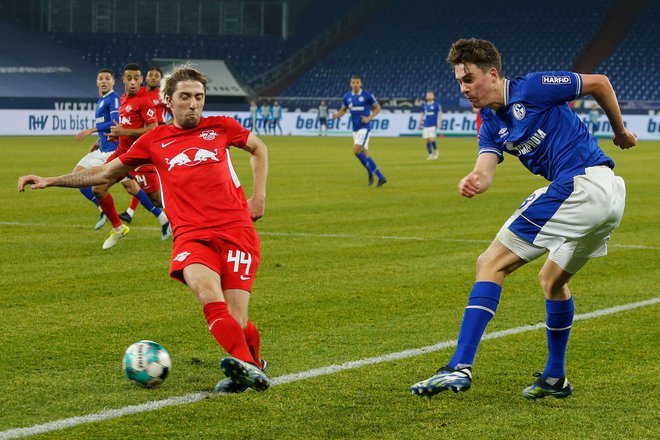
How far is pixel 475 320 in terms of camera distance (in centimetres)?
538

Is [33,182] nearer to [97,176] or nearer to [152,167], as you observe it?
[97,176]

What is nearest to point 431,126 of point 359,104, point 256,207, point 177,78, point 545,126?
point 359,104

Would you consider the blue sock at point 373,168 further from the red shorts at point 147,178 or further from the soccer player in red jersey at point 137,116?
the red shorts at point 147,178

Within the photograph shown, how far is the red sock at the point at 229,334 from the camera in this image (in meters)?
5.39

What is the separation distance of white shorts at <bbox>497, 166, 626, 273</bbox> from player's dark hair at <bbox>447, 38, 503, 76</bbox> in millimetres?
689

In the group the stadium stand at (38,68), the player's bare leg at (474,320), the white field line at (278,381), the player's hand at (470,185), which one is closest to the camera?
the white field line at (278,381)

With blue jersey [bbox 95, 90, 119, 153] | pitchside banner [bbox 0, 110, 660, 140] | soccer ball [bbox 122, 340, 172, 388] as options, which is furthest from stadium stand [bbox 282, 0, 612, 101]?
soccer ball [bbox 122, 340, 172, 388]

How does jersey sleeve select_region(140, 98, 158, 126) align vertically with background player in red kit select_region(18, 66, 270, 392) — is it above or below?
below

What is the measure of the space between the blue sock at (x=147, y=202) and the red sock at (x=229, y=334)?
813 cm

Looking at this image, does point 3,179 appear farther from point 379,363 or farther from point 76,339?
point 379,363

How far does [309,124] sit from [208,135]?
1734 inches

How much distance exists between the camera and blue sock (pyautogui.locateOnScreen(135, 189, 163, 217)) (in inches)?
532

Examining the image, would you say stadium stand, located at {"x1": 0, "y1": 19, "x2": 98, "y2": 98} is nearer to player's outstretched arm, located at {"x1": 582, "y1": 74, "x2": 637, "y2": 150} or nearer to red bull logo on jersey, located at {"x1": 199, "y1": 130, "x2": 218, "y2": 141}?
red bull logo on jersey, located at {"x1": 199, "y1": 130, "x2": 218, "y2": 141}

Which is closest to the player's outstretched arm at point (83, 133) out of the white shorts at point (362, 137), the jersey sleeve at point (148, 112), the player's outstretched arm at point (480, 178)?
the jersey sleeve at point (148, 112)
